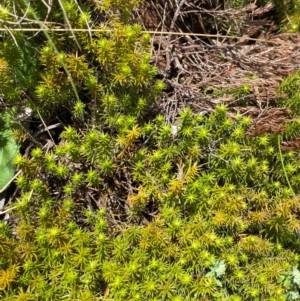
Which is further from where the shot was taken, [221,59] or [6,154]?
[221,59]

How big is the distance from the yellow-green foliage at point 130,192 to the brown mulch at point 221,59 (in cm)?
13

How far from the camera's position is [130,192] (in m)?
1.94

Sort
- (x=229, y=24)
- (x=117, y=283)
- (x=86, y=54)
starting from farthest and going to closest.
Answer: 1. (x=229, y=24)
2. (x=86, y=54)
3. (x=117, y=283)

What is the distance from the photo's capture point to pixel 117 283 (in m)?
1.74

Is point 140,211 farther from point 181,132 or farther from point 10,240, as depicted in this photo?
point 10,240

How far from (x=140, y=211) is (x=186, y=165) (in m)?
0.27

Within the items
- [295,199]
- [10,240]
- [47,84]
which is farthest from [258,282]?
[47,84]

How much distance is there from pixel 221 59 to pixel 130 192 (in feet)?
2.65

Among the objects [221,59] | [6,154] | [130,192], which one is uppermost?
[6,154]

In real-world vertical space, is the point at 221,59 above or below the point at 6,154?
below

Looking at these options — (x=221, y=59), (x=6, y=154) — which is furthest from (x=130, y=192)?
(x=221, y=59)

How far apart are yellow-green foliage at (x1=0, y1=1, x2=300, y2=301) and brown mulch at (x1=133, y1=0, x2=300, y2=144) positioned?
134 mm

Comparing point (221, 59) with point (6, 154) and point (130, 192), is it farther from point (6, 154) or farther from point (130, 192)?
point (6, 154)

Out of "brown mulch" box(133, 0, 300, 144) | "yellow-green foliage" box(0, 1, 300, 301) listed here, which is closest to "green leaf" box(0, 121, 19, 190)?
"yellow-green foliage" box(0, 1, 300, 301)
